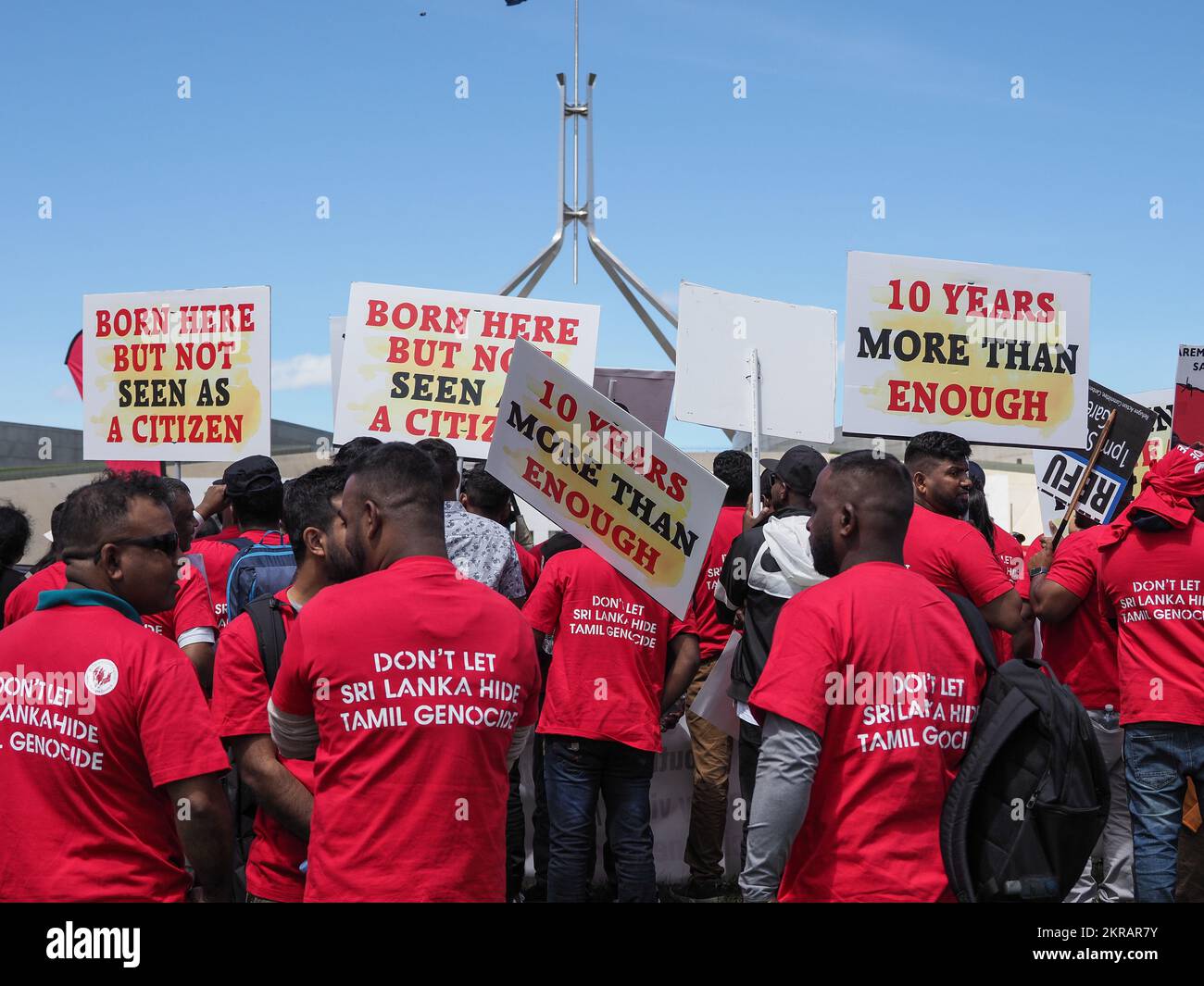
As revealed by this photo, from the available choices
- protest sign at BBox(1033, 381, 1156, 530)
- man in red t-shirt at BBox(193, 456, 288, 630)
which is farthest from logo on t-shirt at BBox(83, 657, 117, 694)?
protest sign at BBox(1033, 381, 1156, 530)

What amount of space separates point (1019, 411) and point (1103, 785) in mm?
4851

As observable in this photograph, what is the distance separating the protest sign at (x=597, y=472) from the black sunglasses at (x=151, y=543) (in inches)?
58.5

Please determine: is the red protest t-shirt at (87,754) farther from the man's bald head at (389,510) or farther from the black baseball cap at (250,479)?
the black baseball cap at (250,479)

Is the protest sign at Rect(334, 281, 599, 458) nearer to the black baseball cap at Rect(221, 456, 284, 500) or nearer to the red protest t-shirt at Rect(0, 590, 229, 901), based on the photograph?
the black baseball cap at Rect(221, 456, 284, 500)

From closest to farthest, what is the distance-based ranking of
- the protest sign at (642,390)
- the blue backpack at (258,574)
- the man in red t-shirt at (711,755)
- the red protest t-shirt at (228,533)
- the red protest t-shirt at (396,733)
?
1. the red protest t-shirt at (396,733)
2. the blue backpack at (258,574)
3. the red protest t-shirt at (228,533)
4. the man in red t-shirt at (711,755)
5. the protest sign at (642,390)

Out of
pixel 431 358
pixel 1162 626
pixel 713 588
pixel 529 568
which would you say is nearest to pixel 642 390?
pixel 431 358

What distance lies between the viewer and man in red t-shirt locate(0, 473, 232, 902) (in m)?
2.81

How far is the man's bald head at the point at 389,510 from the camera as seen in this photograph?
302cm

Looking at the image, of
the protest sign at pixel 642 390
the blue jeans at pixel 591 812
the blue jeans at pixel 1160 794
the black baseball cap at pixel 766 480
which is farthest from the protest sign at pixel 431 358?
the blue jeans at pixel 1160 794

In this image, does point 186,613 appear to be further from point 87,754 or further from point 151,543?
point 87,754

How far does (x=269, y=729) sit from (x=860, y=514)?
1.71m

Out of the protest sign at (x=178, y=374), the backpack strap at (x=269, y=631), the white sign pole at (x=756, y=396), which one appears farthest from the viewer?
the protest sign at (x=178, y=374)
